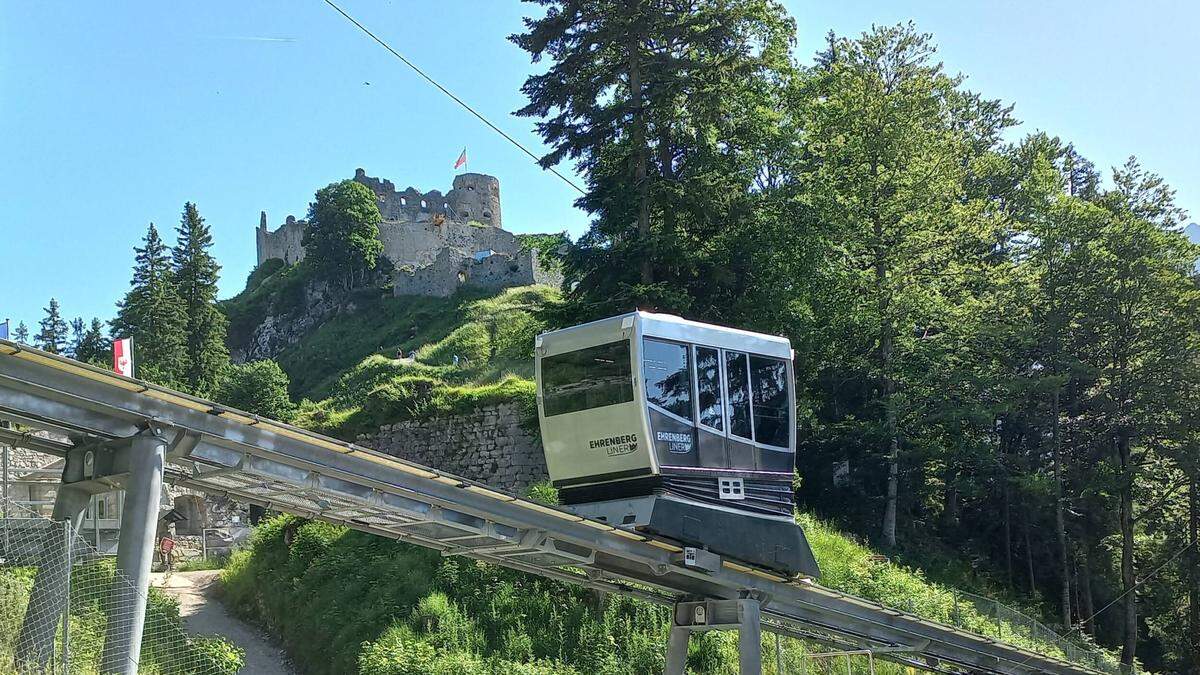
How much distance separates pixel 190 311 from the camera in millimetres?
49188

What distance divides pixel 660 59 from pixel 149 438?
56.9ft

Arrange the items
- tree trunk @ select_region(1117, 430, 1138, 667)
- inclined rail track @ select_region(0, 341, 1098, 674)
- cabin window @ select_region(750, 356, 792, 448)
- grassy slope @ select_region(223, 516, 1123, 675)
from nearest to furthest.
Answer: inclined rail track @ select_region(0, 341, 1098, 674) → cabin window @ select_region(750, 356, 792, 448) → grassy slope @ select_region(223, 516, 1123, 675) → tree trunk @ select_region(1117, 430, 1138, 667)

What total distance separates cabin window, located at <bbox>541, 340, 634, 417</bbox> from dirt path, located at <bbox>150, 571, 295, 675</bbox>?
8.87m

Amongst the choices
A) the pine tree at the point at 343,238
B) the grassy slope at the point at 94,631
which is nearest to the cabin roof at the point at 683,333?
the grassy slope at the point at 94,631

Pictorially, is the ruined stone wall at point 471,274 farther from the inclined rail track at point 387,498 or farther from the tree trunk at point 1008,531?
the inclined rail track at point 387,498

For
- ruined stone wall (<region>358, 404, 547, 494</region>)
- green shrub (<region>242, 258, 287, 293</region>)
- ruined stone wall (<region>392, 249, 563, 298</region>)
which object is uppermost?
green shrub (<region>242, 258, 287, 293</region>)

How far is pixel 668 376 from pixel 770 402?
1626mm

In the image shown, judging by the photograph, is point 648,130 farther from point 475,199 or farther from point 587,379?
point 475,199

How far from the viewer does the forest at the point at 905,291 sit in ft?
75.9

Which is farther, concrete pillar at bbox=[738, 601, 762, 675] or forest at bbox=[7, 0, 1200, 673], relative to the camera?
forest at bbox=[7, 0, 1200, 673]

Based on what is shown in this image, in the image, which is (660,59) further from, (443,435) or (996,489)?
(996,489)

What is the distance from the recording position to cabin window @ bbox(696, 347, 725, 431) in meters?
12.0

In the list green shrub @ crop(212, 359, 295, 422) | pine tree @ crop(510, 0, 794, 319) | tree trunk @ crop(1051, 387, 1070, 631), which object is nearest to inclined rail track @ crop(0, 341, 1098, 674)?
pine tree @ crop(510, 0, 794, 319)

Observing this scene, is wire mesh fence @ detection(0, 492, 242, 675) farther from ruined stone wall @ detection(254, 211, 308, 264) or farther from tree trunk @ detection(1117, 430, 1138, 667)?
ruined stone wall @ detection(254, 211, 308, 264)
